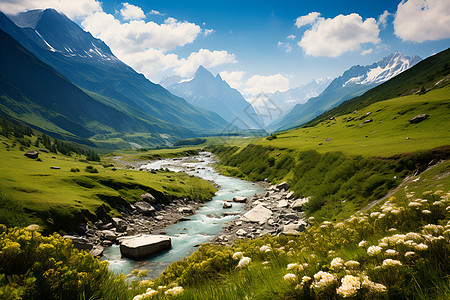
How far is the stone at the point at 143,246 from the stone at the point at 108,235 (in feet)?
9.11

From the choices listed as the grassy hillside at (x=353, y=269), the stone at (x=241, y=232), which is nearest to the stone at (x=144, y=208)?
the stone at (x=241, y=232)

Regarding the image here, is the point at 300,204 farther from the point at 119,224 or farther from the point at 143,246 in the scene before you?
the point at 119,224

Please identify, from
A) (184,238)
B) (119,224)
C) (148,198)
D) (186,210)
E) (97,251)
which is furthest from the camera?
(148,198)

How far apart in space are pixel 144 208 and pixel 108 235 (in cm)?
889

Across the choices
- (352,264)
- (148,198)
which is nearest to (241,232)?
(148,198)

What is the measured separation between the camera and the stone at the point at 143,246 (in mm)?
19750

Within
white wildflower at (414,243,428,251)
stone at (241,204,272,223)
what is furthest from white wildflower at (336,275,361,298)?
stone at (241,204,272,223)

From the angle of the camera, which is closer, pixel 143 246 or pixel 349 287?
pixel 349 287

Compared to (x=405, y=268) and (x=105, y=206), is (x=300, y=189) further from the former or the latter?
(x=405, y=268)

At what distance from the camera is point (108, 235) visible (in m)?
23.7

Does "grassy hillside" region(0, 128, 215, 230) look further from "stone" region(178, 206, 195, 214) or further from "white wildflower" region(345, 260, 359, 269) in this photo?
"white wildflower" region(345, 260, 359, 269)

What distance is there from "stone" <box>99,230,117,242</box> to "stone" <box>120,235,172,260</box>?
109 inches

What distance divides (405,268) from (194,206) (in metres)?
36.3

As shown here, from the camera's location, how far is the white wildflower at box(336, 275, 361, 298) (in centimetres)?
332
